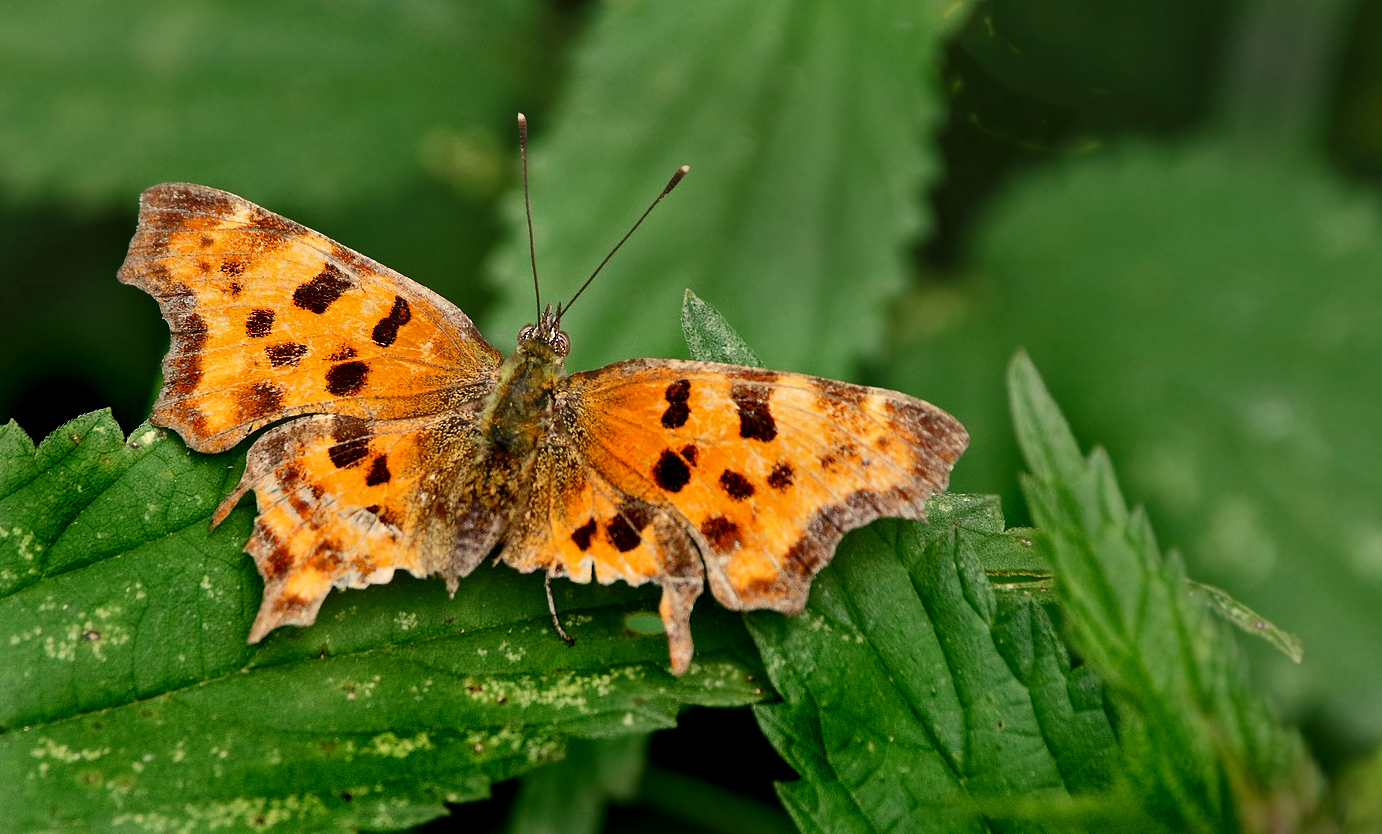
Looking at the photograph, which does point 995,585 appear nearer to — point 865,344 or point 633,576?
point 633,576

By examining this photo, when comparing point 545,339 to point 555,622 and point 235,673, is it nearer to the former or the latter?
point 555,622

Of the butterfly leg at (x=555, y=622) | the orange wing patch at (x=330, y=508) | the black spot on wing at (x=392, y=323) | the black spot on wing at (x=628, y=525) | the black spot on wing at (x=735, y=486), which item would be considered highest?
the black spot on wing at (x=735, y=486)

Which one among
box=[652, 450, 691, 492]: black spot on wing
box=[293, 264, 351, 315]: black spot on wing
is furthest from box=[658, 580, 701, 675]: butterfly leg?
box=[293, 264, 351, 315]: black spot on wing

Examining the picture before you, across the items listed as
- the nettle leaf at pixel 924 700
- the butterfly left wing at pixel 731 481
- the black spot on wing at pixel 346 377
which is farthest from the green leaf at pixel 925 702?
the black spot on wing at pixel 346 377

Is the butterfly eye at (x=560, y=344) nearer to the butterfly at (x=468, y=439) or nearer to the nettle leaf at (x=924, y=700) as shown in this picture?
the butterfly at (x=468, y=439)

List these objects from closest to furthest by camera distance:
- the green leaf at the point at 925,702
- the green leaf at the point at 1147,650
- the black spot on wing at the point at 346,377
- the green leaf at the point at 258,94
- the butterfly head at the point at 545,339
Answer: the green leaf at the point at 1147,650, the green leaf at the point at 925,702, the black spot on wing at the point at 346,377, the butterfly head at the point at 545,339, the green leaf at the point at 258,94

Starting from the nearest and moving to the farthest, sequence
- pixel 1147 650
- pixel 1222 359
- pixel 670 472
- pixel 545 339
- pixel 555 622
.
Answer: pixel 1147 650, pixel 555 622, pixel 670 472, pixel 545 339, pixel 1222 359

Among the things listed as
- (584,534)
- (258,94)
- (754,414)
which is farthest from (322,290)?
(258,94)

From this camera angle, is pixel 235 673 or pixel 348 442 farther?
pixel 348 442
